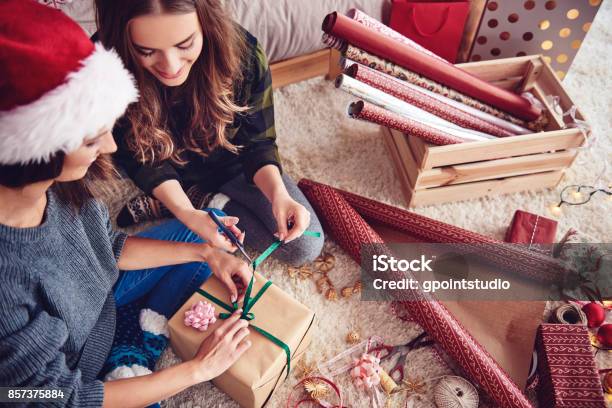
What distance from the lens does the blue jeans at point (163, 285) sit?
44.3 inches


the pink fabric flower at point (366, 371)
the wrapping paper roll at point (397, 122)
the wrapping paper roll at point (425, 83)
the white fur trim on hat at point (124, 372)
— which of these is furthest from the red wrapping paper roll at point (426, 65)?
the white fur trim on hat at point (124, 372)

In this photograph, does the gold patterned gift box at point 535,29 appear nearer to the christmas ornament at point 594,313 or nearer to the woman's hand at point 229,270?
the christmas ornament at point 594,313

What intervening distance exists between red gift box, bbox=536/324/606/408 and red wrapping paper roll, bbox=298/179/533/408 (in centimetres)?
7

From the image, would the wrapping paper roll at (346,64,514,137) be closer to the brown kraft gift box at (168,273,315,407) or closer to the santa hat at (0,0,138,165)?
the brown kraft gift box at (168,273,315,407)

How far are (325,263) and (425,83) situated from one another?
57cm

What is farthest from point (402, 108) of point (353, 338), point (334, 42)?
point (353, 338)

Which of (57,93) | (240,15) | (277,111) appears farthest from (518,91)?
(57,93)

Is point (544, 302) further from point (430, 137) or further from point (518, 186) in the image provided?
point (430, 137)

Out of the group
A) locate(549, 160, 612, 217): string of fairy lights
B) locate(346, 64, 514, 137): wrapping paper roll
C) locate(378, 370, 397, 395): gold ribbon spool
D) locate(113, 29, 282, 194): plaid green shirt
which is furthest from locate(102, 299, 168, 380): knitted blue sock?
locate(549, 160, 612, 217): string of fairy lights

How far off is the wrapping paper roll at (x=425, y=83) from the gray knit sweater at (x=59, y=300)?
0.73 meters

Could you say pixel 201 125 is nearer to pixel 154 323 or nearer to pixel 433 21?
pixel 154 323

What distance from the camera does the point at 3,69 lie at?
576 mm

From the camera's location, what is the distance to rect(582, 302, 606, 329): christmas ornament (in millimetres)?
1199

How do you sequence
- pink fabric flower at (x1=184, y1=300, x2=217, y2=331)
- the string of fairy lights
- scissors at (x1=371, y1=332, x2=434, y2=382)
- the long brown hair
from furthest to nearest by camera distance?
1. the string of fairy lights
2. scissors at (x1=371, y1=332, x2=434, y2=382)
3. pink fabric flower at (x1=184, y1=300, x2=217, y2=331)
4. the long brown hair
